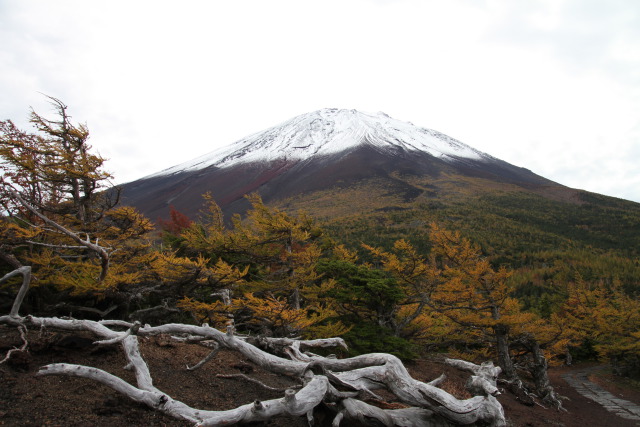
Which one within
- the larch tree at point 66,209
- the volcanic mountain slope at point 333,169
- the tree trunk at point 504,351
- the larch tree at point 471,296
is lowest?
the tree trunk at point 504,351

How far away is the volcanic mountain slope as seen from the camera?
222 ft

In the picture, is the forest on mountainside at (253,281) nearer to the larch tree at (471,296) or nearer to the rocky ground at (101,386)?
the larch tree at (471,296)

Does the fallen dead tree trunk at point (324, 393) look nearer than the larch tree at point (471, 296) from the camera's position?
Yes

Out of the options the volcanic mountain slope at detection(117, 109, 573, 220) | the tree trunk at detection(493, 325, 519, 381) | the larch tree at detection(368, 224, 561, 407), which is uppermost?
the volcanic mountain slope at detection(117, 109, 573, 220)

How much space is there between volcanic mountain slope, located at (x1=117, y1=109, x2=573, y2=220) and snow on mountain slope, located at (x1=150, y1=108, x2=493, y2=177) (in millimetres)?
317

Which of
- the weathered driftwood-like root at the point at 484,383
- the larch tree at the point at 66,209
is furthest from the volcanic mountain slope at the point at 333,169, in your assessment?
the weathered driftwood-like root at the point at 484,383

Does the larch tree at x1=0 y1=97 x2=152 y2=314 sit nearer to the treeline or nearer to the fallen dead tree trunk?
the treeline

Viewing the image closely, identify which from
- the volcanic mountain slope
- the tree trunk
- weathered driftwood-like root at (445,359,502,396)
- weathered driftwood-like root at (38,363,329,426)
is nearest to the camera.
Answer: weathered driftwood-like root at (38,363,329,426)

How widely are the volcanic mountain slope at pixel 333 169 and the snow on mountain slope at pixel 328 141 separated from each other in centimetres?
32

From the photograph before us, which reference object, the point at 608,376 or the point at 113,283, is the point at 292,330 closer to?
the point at 113,283

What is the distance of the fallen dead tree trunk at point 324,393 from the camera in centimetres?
299

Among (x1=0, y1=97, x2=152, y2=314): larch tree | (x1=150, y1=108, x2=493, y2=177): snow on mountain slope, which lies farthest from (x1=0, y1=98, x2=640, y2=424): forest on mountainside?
(x1=150, y1=108, x2=493, y2=177): snow on mountain slope

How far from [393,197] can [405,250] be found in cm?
5104

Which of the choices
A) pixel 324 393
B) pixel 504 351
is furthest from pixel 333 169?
pixel 324 393
